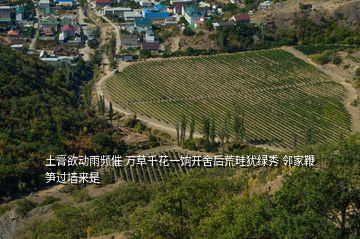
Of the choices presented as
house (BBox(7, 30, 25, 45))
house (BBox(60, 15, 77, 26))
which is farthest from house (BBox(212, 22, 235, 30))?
house (BBox(7, 30, 25, 45))

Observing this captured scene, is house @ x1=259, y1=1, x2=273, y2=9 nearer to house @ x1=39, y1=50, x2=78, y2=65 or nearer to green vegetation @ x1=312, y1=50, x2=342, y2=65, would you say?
green vegetation @ x1=312, y1=50, x2=342, y2=65

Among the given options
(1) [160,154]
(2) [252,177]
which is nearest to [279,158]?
(2) [252,177]

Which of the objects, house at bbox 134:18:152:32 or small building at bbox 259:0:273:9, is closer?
house at bbox 134:18:152:32

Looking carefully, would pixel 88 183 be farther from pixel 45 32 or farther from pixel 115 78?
pixel 45 32

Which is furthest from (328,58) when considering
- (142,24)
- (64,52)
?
(64,52)

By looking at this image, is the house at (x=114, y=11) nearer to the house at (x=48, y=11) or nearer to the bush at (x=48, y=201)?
the house at (x=48, y=11)

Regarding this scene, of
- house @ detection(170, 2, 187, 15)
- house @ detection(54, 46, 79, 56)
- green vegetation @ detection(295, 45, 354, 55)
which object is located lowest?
house @ detection(54, 46, 79, 56)
